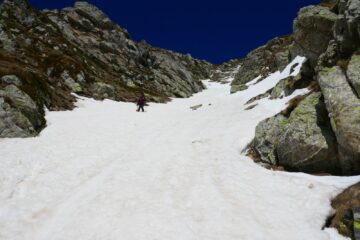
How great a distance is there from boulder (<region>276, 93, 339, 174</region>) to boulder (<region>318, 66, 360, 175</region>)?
938mm

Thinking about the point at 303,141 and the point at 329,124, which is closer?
the point at 303,141

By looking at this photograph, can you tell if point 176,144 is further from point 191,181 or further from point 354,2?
point 354,2

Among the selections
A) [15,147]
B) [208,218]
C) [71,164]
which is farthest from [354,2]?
[15,147]

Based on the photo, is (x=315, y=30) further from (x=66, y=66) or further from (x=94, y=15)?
(x=94, y=15)

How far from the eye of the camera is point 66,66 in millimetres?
59656

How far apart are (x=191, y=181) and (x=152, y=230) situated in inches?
206

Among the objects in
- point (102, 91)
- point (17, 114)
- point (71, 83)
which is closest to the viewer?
point (17, 114)

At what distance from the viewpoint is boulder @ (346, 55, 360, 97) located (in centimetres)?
1620

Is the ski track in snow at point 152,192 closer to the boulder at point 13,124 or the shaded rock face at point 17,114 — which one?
the boulder at point 13,124

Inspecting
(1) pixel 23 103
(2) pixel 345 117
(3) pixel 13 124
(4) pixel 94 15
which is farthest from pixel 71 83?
(4) pixel 94 15

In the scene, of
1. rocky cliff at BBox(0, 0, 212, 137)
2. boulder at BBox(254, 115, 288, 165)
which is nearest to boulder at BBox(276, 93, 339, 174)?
boulder at BBox(254, 115, 288, 165)

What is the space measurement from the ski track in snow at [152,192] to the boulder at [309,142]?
115 centimetres

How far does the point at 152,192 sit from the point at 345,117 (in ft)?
35.3

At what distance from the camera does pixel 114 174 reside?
18281 millimetres
